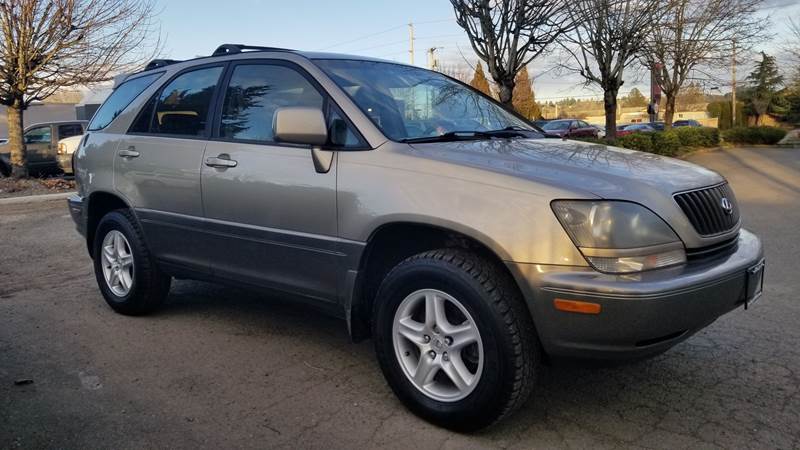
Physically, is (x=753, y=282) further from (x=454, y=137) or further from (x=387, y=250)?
(x=387, y=250)

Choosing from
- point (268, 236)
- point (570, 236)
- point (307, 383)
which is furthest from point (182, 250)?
point (570, 236)

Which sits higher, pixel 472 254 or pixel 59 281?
pixel 472 254

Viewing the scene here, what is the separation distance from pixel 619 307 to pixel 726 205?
110cm

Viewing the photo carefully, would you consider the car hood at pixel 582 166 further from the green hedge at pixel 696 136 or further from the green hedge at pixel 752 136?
the green hedge at pixel 752 136

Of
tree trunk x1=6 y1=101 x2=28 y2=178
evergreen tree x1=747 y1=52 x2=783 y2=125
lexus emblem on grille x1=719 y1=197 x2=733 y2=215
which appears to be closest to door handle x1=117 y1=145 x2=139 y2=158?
lexus emblem on grille x1=719 y1=197 x2=733 y2=215

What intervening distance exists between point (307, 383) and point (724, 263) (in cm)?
221

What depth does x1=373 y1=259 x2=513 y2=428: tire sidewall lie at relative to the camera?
8.90ft

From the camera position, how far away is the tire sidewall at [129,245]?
456 cm

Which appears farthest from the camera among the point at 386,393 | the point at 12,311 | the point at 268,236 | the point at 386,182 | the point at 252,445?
the point at 12,311

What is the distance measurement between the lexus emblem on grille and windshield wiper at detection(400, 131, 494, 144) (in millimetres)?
1253

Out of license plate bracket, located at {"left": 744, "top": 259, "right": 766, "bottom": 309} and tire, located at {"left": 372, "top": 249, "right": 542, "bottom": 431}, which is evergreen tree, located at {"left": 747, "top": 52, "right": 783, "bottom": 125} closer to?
license plate bracket, located at {"left": 744, "top": 259, "right": 766, "bottom": 309}

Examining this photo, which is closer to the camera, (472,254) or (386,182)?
(472,254)

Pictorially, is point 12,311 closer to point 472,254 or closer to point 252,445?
point 252,445

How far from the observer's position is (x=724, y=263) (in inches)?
114
